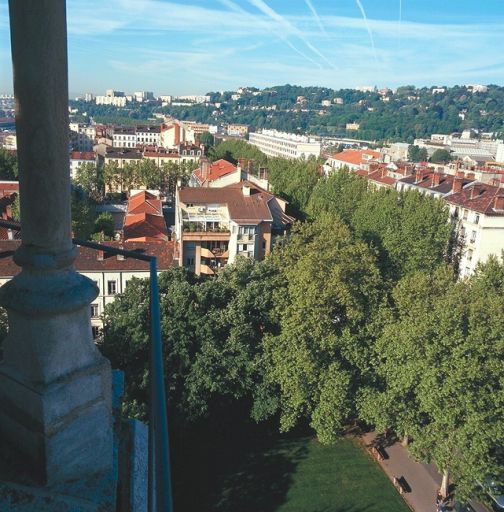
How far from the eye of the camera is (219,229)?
32906 millimetres

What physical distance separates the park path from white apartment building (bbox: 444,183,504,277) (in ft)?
60.0

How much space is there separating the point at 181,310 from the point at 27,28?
1807 cm

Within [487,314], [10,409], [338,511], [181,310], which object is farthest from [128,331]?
[10,409]

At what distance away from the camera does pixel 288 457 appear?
2134cm

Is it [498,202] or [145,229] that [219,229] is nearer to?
[145,229]

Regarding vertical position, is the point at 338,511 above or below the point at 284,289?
below

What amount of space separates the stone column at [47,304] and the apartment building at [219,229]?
28858 mm

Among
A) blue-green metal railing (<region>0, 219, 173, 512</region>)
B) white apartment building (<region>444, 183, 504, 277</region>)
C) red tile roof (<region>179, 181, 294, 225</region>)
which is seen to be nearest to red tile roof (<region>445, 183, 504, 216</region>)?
white apartment building (<region>444, 183, 504, 277</region>)

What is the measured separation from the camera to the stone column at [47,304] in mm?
2660

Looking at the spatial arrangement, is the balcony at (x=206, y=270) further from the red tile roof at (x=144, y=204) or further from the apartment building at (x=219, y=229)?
the red tile roof at (x=144, y=204)

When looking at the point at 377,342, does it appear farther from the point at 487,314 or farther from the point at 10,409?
the point at 10,409

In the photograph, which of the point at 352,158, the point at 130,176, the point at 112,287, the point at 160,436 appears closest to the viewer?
the point at 160,436

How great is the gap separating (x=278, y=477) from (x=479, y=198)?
2819cm

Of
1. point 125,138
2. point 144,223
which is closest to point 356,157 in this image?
point 144,223
